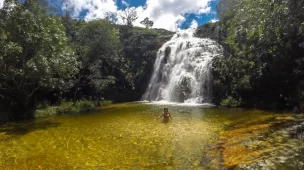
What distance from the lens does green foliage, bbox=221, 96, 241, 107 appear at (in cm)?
2301

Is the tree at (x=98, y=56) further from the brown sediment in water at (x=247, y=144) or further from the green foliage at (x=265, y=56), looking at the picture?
the brown sediment in water at (x=247, y=144)

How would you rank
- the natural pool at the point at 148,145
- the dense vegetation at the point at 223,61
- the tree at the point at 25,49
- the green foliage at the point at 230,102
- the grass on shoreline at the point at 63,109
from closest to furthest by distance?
1. the natural pool at the point at 148,145
2. the dense vegetation at the point at 223,61
3. the tree at the point at 25,49
4. the grass on shoreline at the point at 63,109
5. the green foliage at the point at 230,102

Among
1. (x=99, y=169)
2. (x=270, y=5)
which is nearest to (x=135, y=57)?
(x=270, y=5)

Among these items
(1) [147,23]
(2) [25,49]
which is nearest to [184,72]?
(2) [25,49]

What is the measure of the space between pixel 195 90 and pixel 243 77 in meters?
7.27

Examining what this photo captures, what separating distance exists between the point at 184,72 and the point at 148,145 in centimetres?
2330

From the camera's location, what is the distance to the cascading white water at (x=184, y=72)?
29719mm

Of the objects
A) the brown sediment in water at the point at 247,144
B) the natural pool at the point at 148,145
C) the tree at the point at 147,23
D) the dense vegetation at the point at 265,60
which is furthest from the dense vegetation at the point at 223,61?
the tree at the point at 147,23

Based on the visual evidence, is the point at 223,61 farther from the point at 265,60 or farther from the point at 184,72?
the point at 265,60

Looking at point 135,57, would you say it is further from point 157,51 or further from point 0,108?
point 0,108

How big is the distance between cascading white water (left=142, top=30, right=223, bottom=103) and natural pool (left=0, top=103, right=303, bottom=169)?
47.2ft

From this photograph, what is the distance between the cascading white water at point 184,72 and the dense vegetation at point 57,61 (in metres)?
2.62

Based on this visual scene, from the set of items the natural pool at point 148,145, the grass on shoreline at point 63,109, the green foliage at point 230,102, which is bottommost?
the natural pool at point 148,145

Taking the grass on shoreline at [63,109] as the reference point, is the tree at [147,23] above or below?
above
